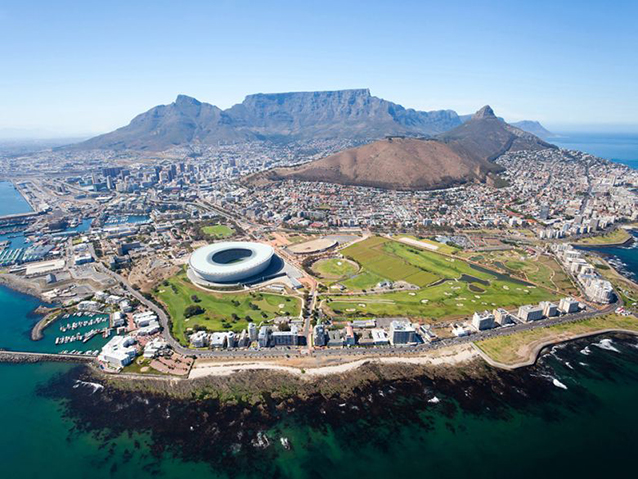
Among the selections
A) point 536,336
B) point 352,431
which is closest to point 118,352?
point 352,431

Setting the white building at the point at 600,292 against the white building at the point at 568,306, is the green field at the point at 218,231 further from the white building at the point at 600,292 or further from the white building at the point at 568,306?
the white building at the point at 600,292

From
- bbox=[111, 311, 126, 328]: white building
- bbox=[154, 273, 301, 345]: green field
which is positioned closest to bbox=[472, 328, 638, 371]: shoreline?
bbox=[154, 273, 301, 345]: green field

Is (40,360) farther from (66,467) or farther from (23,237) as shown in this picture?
(23,237)

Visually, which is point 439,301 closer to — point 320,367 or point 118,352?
point 320,367

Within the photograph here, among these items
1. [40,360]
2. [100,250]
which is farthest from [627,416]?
[100,250]

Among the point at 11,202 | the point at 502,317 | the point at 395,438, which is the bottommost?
the point at 395,438

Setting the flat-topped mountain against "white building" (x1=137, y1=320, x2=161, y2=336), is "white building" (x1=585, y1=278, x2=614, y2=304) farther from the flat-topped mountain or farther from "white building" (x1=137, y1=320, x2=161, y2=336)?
the flat-topped mountain

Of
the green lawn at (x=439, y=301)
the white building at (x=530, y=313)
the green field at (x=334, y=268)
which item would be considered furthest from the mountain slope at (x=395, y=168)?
the white building at (x=530, y=313)
